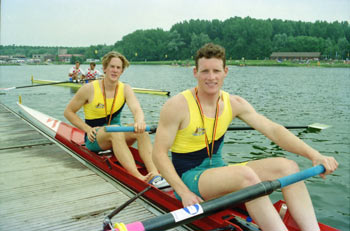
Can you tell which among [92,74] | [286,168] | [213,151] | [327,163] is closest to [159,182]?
[213,151]

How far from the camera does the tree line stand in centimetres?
12325

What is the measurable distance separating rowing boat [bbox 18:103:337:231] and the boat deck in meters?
0.15

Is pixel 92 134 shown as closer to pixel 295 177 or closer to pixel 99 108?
pixel 99 108

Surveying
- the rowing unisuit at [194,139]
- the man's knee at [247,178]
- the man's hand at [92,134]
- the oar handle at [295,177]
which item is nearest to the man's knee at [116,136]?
the man's hand at [92,134]

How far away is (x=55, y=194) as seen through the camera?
14.7ft

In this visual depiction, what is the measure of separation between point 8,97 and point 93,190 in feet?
74.6

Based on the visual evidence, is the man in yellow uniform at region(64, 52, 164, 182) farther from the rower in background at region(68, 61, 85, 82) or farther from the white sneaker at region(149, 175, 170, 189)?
the rower in background at region(68, 61, 85, 82)

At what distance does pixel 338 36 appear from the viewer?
128375 mm

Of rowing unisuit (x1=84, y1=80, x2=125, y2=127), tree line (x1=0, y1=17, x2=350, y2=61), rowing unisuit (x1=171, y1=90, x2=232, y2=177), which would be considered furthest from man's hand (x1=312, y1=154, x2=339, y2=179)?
tree line (x1=0, y1=17, x2=350, y2=61)

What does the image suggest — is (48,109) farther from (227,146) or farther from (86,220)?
(86,220)

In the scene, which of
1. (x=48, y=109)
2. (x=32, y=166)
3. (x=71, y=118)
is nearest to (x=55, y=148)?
(x=32, y=166)

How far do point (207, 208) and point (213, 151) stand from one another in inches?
38.8

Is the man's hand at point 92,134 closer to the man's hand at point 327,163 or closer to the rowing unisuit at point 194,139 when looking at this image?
the rowing unisuit at point 194,139

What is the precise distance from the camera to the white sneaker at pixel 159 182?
13.8 ft
